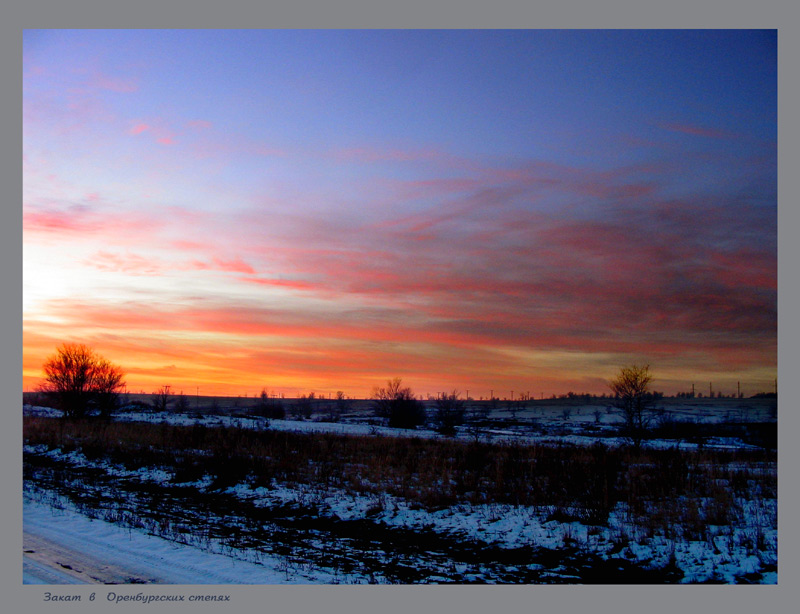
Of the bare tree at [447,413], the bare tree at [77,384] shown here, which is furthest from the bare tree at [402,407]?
the bare tree at [77,384]

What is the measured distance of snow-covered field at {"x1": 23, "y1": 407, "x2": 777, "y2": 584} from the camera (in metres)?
9.19

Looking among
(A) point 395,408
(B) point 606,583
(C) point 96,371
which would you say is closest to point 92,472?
(B) point 606,583

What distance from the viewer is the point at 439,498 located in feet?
46.2

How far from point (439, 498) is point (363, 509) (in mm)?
1951

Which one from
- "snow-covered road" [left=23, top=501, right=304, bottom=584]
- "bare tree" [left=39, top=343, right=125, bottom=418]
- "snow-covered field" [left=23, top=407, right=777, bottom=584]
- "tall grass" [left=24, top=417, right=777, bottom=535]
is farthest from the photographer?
"bare tree" [left=39, top=343, right=125, bottom=418]

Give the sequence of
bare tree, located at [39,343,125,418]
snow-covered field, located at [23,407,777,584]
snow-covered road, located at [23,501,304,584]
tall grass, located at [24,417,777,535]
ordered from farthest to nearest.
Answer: bare tree, located at [39,343,125,418]
tall grass, located at [24,417,777,535]
snow-covered field, located at [23,407,777,584]
snow-covered road, located at [23,501,304,584]

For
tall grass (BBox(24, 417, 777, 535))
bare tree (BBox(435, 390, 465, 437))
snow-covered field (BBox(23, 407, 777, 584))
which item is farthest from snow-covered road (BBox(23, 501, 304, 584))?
bare tree (BBox(435, 390, 465, 437))

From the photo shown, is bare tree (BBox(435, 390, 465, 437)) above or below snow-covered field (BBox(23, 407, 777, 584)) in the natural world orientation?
below

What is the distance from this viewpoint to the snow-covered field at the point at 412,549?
30.1ft

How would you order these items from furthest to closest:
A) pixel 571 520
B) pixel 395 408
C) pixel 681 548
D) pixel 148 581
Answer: pixel 395 408 < pixel 571 520 < pixel 681 548 < pixel 148 581

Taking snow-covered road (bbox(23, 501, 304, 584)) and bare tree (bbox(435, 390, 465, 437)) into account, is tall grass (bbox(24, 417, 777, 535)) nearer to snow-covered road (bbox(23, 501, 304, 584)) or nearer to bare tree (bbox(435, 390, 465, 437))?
snow-covered road (bbox(23, 501, 304, 584))

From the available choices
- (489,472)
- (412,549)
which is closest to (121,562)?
(412,549)

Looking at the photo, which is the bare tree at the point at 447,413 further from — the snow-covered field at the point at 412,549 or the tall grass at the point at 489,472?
the snow-covered field at the point at 412,549

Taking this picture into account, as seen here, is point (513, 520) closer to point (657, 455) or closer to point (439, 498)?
point (439, 498)
